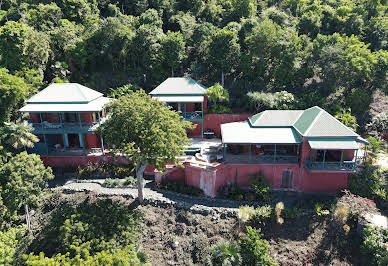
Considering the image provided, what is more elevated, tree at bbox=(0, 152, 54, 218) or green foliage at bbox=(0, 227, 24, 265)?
tree at bbox=(0, 152, 54, 218)

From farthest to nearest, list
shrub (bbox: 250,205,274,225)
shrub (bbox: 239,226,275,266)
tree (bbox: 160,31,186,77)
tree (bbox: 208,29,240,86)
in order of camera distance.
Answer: tree (bbox: 160,31,186,77) → tree (bbox: 208,29,240,86) → shrub (bbox: 250,205,274,225) → shrub (bbox: 239,226,275,266)

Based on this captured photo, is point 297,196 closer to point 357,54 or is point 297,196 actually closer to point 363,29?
point 357,54

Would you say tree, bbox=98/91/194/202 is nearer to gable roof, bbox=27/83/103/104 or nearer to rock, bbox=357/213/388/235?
gable roof, bbox=27/83/103/104

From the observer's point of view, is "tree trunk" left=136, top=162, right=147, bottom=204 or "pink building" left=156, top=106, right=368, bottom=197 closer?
"tree trunk" left=136, top=162, right=147, bottom=204

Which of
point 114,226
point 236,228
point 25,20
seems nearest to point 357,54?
point 236,228

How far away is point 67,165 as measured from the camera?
25.4m

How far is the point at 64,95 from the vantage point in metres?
26.0

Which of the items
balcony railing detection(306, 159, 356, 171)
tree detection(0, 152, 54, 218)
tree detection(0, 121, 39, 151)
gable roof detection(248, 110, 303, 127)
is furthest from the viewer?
gable roof detection(248, 110, 303, 127)

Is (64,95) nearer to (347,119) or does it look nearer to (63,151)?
(63,151)

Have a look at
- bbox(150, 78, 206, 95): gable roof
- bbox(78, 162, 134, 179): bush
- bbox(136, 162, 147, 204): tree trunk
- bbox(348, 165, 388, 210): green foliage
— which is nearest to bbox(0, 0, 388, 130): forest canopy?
bbox(150, 78, 206, 95): gable roof

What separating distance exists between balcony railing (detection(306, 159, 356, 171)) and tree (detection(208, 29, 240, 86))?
1518 cm

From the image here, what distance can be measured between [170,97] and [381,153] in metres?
20.1

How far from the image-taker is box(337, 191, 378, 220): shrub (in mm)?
20234

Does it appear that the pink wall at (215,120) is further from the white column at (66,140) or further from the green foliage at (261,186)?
the white column at (66,140)
